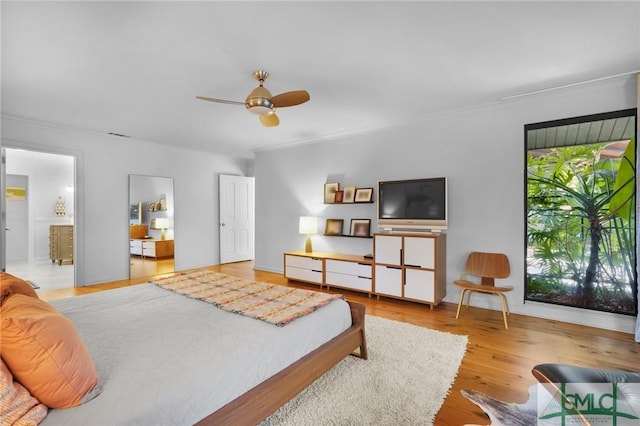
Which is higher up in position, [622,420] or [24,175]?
[24,175]

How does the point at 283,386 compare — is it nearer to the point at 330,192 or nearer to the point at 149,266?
the point at 330,192

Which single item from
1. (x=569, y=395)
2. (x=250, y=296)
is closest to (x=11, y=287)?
(x=250, y=296)

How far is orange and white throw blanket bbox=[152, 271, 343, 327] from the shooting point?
2.02m

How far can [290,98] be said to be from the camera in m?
2.67

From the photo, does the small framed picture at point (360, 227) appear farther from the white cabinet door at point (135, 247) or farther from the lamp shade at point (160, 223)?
the white cabinet door at point (135, 247)

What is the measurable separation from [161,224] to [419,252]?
16.3ft

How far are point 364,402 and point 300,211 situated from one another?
3.96 metres

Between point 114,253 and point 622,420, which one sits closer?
point 622,420

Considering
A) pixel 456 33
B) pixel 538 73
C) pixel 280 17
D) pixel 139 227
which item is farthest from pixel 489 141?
pixel 139 227

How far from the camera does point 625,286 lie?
3.12m

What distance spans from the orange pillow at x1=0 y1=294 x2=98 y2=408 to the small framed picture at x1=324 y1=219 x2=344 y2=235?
4030 millimetres

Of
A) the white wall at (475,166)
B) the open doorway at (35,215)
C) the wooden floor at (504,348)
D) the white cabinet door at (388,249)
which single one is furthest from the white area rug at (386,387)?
the open doorway at (35,215)

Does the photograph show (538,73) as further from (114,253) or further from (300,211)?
(114,253)

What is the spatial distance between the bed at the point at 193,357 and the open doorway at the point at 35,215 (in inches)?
232
